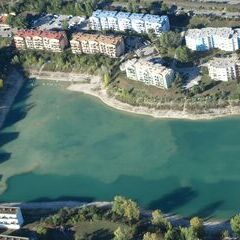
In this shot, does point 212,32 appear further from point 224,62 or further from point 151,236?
point 151,236

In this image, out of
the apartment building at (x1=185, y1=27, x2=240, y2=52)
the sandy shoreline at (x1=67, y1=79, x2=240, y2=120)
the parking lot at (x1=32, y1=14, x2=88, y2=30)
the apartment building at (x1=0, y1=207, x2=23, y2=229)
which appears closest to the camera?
the apartment building at (x1=0, y1=207, x2=23, y2=229)

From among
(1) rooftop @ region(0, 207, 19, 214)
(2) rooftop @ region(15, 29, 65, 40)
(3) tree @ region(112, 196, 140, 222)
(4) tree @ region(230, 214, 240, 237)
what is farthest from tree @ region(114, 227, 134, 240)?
(2) rooftop @ region(15, 29, 65, 40)

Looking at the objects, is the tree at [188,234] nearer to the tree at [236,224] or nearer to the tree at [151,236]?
the tree at [151,236]

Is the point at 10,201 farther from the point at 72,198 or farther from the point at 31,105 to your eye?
the point at 31,105

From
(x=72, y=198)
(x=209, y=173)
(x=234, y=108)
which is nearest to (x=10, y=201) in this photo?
(x=72, y=198)

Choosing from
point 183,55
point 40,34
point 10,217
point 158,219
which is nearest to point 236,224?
point 158,219

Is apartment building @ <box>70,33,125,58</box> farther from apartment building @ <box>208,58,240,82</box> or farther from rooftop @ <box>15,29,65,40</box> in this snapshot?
apartment building @ <box>208,58,240,82</box>
